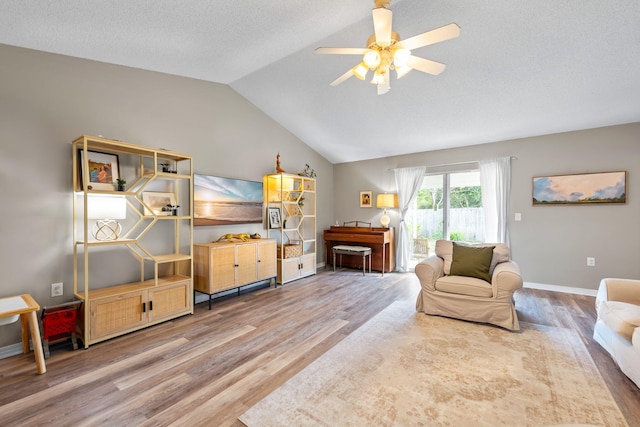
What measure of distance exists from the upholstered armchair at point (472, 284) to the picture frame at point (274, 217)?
94.6 inches

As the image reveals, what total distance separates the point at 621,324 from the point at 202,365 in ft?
10.1

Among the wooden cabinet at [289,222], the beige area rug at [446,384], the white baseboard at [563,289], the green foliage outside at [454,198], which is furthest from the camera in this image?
the green foliage outside at [454,198]

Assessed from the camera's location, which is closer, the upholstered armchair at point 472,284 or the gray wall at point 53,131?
the gray wall at point 53,131

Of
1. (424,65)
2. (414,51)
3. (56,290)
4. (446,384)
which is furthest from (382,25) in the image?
(56,290)

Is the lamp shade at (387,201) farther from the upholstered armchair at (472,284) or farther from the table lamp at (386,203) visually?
the upholstered armchair at (472,284)

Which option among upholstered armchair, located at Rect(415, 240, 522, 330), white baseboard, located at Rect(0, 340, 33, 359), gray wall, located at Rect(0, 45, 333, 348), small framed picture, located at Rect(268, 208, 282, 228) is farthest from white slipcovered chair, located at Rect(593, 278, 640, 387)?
white baseboard, located at Rect(0, 340, 33, 359)

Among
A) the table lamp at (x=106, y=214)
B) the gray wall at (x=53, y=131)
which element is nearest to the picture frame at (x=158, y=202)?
the table lamp at (x=106, y=214)

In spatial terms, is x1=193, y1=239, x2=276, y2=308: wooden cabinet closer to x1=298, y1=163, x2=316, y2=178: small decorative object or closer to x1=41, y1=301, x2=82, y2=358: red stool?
x1=41, y1=301, x2=82, y2=358: red stool

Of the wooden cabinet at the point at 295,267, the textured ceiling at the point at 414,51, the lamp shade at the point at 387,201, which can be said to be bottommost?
the wooden cabinet at the point at 295,267

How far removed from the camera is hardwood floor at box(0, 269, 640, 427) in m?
1.66

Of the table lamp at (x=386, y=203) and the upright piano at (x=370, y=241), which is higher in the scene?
the table lamp at (x=386, y=203)

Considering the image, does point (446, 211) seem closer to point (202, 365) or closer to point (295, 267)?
point (295, 267)

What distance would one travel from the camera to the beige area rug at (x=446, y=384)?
159 centimetres

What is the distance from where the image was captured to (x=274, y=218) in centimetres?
468
